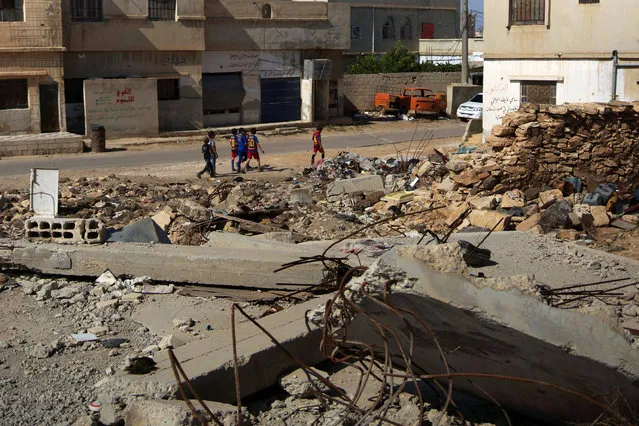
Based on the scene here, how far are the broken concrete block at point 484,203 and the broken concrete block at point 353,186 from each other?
10.9ft

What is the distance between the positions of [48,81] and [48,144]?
3.09 m

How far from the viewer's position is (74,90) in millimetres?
28281

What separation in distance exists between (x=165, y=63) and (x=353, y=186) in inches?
550

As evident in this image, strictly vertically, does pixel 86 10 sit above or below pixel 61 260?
above

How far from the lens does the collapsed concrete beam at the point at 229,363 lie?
7157mm

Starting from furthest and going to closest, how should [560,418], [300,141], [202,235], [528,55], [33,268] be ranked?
[300,141]
[528,55]
[202,235]
[33,268]
[560,418]

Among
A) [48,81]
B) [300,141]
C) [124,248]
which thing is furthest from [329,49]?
[124,248]

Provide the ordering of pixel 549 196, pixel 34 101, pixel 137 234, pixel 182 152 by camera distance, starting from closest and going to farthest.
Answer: pixel 137 234 < pixel 549 196 < pixel 182 152 < pixel 34 101

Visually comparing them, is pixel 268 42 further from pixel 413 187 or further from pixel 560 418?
pixel 560 418

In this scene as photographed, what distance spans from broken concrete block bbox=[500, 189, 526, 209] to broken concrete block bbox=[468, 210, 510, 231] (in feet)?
2.39

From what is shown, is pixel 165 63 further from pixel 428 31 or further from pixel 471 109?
pixel 428 31

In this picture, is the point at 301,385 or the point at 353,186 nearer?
the point at 301,385

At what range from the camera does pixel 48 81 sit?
88.9ft

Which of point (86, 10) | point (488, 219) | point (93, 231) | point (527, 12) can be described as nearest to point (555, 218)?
point (488, 219)
